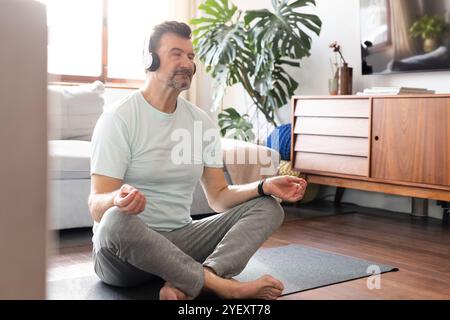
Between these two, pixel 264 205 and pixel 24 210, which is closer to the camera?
pixel 24 210

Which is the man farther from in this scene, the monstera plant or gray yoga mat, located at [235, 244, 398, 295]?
the monstera plant

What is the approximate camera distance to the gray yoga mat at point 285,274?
190 cm

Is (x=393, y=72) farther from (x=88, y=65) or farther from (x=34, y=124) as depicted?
(x=34, y=124)

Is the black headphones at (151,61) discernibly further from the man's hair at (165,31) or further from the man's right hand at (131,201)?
the man's right hand at (131,201)

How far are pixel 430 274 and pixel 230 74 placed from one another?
2537mm

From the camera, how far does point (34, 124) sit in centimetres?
59

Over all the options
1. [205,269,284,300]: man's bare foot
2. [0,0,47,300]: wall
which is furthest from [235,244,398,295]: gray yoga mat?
[0,0,47,300]: wall

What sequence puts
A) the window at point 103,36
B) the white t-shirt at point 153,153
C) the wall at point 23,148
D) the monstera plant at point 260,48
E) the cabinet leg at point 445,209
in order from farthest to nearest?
the window at point 103,36
the monstera plant at point 260,48
the cabinet leg at point 445,209
the white t-shirt at point 153,153
the wall at point 23,148

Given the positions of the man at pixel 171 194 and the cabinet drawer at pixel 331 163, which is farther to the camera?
the cabinet drawer at pixel 331 163

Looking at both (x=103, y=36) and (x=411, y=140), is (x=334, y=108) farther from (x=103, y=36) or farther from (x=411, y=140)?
(x=103, y=36)

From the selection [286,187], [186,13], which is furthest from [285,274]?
[186,13]

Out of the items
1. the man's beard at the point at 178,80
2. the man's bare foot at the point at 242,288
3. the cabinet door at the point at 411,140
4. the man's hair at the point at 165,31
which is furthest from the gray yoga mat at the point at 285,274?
the cabinet door at the point at 411,140

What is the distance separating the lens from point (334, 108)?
3.83 meters
